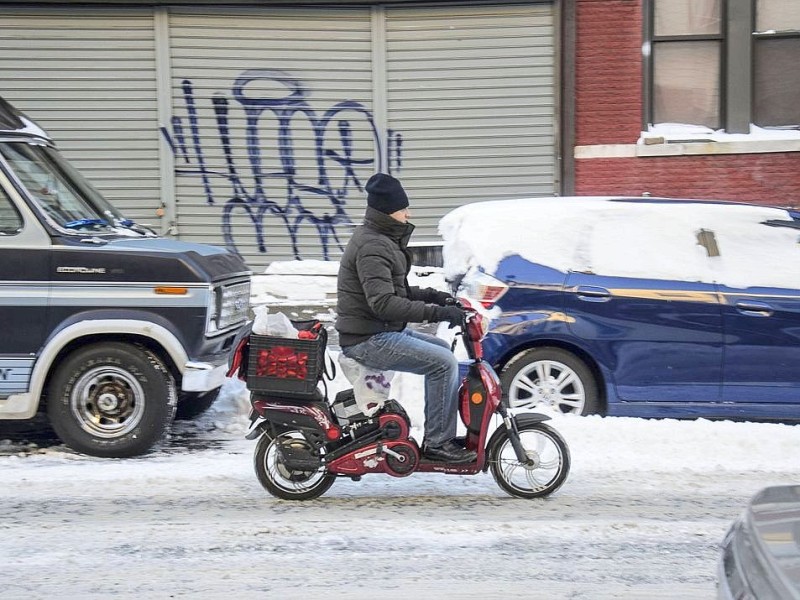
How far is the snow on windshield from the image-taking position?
796 cm

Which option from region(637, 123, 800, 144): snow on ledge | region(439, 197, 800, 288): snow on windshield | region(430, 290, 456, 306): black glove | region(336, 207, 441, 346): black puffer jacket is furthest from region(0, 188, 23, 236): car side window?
region(637, 123, 800, 144): snow on ledge

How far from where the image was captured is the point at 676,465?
6.82 meters

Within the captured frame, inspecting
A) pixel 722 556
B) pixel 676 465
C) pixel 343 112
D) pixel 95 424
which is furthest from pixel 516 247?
pixel 343 112

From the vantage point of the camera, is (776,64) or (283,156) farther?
(776,64)

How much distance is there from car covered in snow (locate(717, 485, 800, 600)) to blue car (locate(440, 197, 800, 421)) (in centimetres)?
432

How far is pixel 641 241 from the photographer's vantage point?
8.11 m

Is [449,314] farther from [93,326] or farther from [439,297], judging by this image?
[93,326]

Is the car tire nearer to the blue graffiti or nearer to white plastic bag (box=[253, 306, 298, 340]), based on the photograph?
white plastic bag (box=[253, 306, 298, 340])

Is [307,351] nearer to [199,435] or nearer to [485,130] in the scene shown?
[199,435]

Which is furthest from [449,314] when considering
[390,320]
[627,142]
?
[627,142]

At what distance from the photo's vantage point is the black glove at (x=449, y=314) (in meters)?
5.49

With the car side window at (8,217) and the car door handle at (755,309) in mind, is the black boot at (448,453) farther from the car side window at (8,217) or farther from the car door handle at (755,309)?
the car side window at (8,217)

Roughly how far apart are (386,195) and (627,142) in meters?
8.50

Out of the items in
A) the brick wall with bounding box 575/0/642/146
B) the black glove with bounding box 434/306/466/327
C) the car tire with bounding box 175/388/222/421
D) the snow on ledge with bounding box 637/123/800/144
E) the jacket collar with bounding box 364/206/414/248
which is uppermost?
the brick wall with bounding box 575/0/642/146
